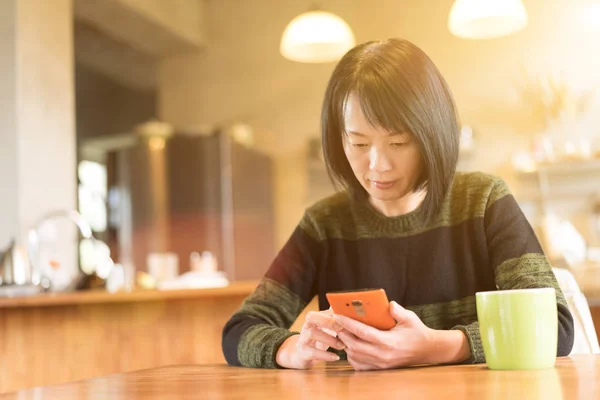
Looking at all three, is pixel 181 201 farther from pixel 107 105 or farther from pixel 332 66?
pixel 107 105

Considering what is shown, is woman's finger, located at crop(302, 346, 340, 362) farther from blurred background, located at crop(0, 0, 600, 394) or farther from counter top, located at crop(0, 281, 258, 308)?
blurred background, located at crop(0, 0, 600, 394)

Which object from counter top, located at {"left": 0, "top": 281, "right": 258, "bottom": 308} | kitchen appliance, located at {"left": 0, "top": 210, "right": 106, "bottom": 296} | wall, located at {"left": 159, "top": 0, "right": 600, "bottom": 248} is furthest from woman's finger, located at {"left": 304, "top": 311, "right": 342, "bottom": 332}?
wall, located at {"left": 159, "top": 0, "right": 600, "bottom": 248}

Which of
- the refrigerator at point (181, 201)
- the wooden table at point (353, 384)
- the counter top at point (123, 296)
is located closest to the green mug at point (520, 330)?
the wooden table at point (353, 384)

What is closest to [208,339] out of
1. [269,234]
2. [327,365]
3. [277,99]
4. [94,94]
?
[327,365]

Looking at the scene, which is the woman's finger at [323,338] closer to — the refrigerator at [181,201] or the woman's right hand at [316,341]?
the woman's right hand at [316,341]

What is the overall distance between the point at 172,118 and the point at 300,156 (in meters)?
1.11

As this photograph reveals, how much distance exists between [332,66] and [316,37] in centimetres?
177

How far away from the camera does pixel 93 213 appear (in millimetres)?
5992

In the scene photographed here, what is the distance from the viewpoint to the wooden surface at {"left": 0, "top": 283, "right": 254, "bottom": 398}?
2752 millimetres

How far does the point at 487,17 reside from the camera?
3.28 metres

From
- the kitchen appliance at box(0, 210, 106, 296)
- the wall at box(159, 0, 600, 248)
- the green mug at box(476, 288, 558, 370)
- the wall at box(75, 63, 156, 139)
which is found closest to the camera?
the green mug at box(476, 288, 558, 370)

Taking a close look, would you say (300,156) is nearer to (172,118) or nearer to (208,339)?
(172,118)

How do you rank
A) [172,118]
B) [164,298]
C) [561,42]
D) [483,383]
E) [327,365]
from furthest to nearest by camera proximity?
1. [172,118]
2. [561,42]
3. [164,298]
4. [327,365]
5. [483,383]

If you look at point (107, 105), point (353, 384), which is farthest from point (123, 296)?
point (107, 105)
